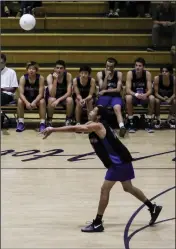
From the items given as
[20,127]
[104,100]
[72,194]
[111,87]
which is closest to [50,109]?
[20,127]

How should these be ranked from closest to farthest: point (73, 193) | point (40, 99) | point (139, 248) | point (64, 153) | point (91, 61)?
point (139, 248) → point (73, 193) → point (64, 153) → point (40, 99) → point (91, 61)

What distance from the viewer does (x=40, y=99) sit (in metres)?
11.8

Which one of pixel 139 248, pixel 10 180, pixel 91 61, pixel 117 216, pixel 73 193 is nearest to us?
pixel 139 248

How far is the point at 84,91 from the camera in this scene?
1183cm

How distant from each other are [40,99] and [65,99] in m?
0.48

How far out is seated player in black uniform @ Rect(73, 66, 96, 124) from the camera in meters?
11.7

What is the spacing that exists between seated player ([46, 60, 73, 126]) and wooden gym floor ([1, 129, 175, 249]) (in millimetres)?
587

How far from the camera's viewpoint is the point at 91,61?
46.1ft

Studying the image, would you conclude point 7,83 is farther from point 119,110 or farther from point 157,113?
point 157,113

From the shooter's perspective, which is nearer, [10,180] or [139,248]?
[139,248]

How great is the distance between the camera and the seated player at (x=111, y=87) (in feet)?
38.2

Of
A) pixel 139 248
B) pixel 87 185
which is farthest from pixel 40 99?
pixel 139 248

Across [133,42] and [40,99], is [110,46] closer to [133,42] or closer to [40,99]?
[133,42]

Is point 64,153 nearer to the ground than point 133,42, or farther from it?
nearer to the ground
